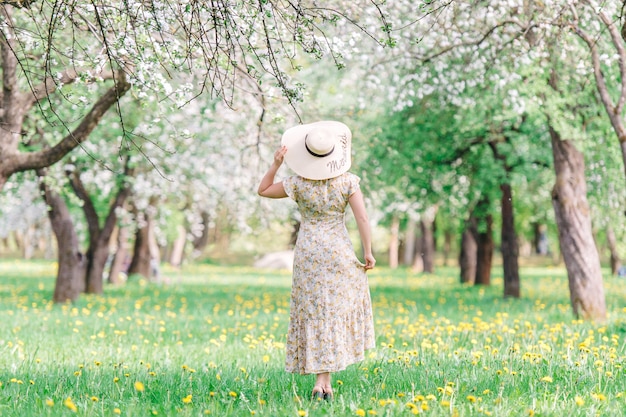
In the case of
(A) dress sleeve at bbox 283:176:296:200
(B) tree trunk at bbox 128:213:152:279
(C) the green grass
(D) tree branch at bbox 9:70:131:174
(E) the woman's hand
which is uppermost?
(D) tree branch at bbox 9:70:131:174

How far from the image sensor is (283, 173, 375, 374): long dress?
5.77m

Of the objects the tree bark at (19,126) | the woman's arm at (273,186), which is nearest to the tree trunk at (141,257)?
the tree bark at (19,126)

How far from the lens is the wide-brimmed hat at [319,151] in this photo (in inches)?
233

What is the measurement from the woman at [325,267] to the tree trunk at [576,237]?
7.11 m

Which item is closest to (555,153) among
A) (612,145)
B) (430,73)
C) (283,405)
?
(612,145)

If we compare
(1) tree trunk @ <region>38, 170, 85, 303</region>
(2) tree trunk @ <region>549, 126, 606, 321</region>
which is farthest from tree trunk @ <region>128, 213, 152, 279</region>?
(2) tree trunk @ <region>549, 126, 606, 321</region>

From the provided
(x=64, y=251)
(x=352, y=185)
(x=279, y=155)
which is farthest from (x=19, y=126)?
(x=64, y=251)

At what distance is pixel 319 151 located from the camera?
5.89 m

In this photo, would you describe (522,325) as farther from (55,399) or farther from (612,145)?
(55,399)

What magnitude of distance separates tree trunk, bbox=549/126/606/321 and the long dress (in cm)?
712

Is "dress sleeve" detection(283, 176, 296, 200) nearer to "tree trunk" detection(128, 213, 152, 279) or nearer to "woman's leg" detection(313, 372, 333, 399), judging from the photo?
"woman's leg" detection(313, 372, 333, 399)

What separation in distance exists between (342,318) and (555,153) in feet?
26.5

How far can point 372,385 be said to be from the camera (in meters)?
6.26

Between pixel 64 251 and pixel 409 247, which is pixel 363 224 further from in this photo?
pixel 409 247
